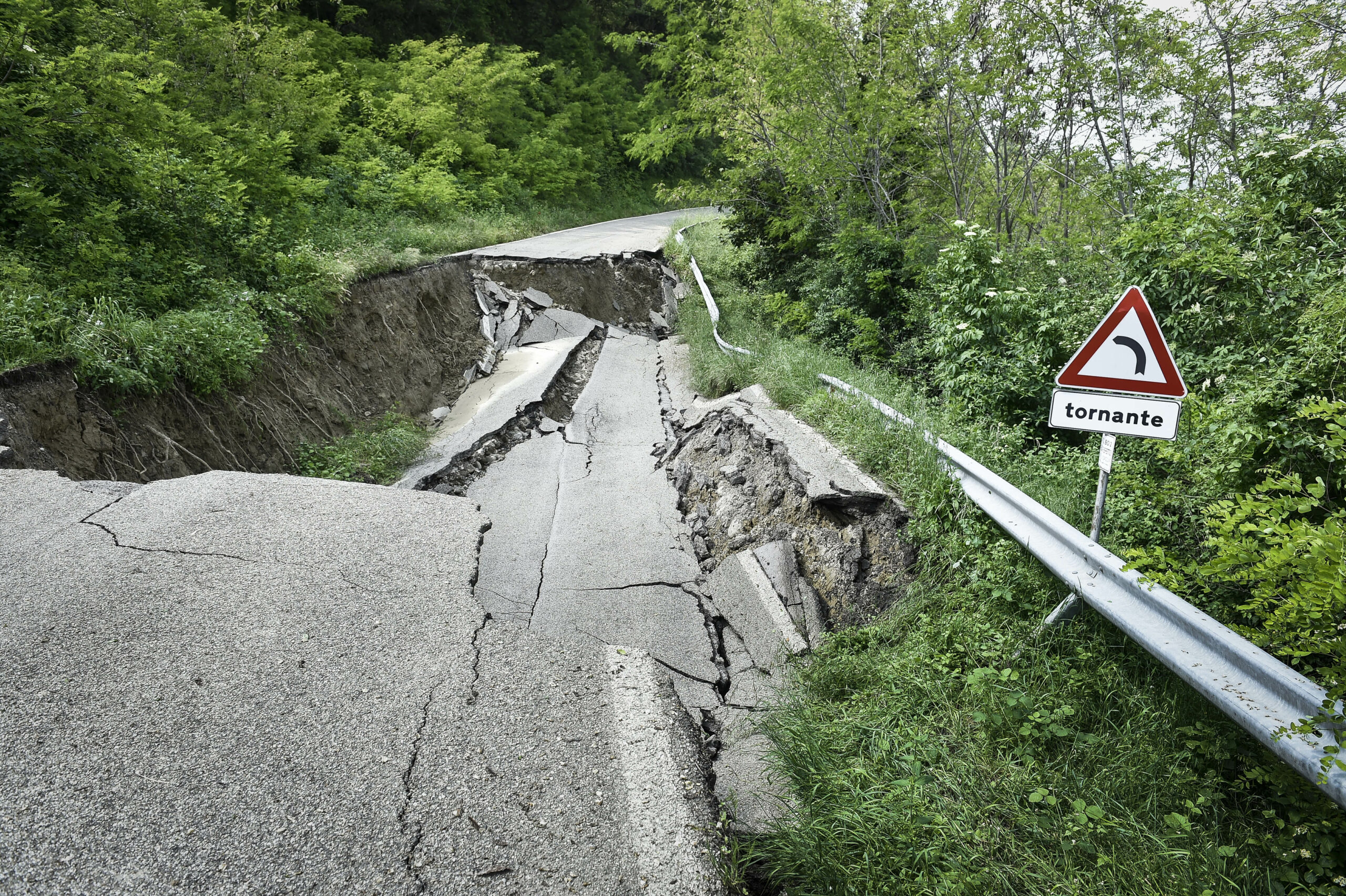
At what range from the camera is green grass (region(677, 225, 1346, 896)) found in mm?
2611

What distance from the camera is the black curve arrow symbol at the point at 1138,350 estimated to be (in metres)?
3.52

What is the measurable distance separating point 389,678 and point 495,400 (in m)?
7.13

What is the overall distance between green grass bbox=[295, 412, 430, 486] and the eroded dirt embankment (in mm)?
193

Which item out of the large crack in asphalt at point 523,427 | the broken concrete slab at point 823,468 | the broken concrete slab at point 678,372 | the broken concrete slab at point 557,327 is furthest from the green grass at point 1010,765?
the broken concrete slab at point 557,327

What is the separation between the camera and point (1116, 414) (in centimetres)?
357

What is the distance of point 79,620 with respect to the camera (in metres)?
3.62

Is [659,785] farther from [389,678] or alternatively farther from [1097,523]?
[1097,523]

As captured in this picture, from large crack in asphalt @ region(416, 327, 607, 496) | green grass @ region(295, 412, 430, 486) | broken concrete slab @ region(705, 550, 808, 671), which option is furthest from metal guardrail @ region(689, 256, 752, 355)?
broken concrete slab @ region(705, 550, 808, 671)

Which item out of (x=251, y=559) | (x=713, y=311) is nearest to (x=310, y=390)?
(x=251, y=559)

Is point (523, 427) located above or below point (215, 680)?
below

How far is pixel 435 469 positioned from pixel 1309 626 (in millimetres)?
7200

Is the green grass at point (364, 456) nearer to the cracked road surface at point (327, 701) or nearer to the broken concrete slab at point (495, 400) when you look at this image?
the broken concrete slab at point (495, 400)

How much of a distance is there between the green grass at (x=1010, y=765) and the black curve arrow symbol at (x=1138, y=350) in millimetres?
1208

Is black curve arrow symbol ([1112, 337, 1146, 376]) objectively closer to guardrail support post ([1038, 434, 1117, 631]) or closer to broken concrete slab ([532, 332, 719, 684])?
guardrail support post ([1038, 434, 1117, 631])
